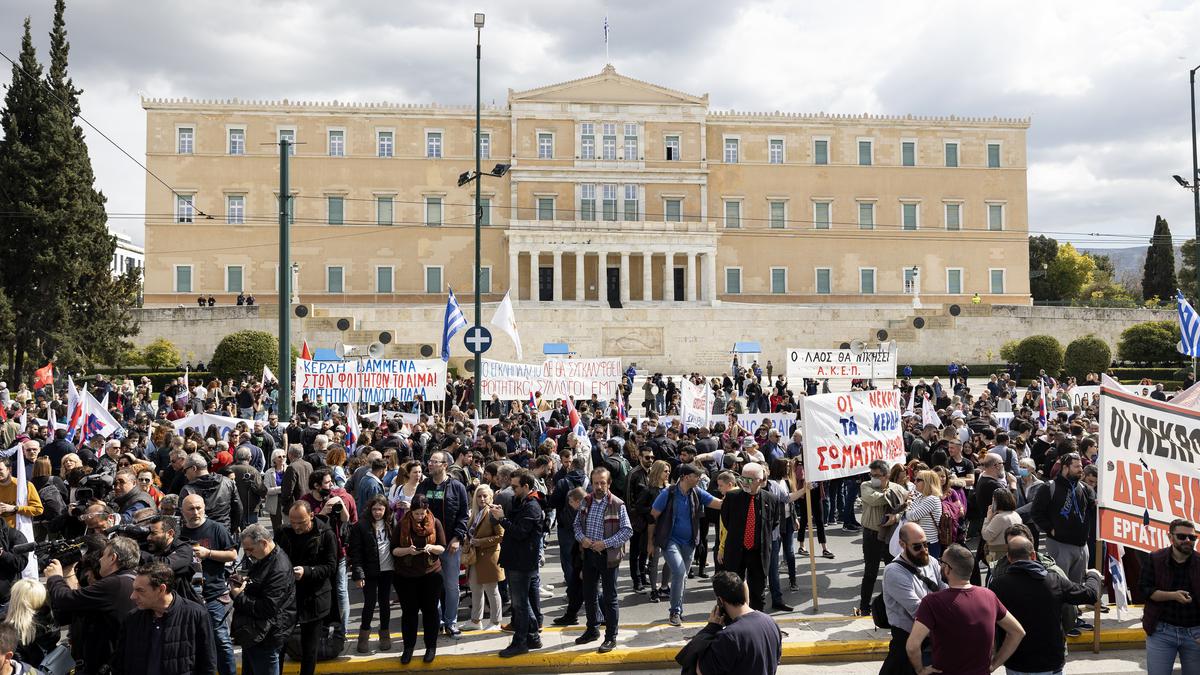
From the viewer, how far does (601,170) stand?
5297cm

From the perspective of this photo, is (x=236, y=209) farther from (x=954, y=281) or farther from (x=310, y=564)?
(x=310, y=564)

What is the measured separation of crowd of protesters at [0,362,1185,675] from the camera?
5.06 meters

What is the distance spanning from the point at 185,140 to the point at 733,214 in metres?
29.3

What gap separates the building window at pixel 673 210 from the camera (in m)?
53.4

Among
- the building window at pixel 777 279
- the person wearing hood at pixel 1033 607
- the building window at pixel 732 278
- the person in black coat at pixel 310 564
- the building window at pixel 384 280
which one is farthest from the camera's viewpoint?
the building window at pixel 777 279

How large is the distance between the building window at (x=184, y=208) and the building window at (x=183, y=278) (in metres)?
2.49

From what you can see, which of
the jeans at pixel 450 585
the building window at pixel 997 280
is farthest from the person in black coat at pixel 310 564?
the building window at pixel 997 280

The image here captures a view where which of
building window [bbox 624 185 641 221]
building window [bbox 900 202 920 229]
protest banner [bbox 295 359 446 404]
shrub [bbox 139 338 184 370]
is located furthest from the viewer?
building window [bbox 900 202 920 229]

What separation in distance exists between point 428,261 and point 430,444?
40888 mm

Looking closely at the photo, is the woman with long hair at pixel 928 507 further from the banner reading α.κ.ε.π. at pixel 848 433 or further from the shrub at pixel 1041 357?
the shrub at pixel 1041 357

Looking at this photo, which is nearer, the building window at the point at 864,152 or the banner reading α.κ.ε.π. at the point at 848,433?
the banner reading α.κ.ε.π. at the point at 848,433

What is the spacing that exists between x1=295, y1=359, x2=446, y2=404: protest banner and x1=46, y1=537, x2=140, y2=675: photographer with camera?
461 inches

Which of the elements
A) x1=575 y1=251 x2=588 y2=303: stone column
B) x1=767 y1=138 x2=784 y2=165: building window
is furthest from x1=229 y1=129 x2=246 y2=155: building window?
x1=767 y1=138 x2=784 y2=165: building window

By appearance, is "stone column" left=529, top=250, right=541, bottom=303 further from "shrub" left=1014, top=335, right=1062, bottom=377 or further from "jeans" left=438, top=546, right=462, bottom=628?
"jeans" left=438, top=546, right=462, bottom=628
